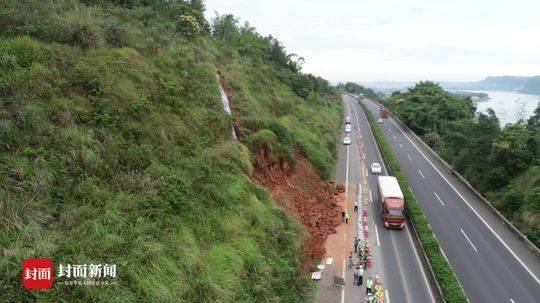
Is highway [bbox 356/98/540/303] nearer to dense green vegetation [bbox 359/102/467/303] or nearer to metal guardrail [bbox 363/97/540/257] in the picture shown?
metal guardrail [bbox 363/97/540/257]

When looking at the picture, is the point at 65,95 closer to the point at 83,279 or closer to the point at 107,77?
the point at 107,77

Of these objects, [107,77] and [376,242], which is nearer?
[107,77]

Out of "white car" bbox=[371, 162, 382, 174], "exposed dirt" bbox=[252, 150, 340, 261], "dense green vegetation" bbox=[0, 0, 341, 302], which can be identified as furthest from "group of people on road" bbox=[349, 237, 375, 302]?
"white car" bbox=[371, 162, 382, 174]

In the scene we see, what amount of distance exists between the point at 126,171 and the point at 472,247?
84.8 ft

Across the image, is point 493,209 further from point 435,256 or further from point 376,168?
point 376,168

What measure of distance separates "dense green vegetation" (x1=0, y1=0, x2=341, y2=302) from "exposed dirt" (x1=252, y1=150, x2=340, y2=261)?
192 centimetres

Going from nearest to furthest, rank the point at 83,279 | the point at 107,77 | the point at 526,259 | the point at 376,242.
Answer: the point at 83,279 → the point at 107,77 → the point at 526,259 → the point at 376,242

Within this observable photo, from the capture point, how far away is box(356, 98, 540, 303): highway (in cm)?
2470

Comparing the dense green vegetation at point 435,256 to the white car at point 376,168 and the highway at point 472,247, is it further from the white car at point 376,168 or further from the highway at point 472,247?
the white car at point 376,168

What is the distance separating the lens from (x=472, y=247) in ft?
98.6

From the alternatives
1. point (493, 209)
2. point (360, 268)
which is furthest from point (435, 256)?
point (493, 209)

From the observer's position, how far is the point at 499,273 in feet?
86.8

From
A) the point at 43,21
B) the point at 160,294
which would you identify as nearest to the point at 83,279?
the point at 160,294

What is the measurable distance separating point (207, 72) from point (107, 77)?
471 inches
